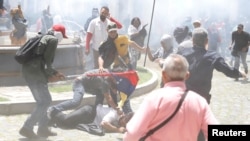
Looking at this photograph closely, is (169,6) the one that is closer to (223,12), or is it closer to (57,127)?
(223,12)

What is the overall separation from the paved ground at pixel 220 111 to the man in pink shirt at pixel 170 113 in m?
3.53

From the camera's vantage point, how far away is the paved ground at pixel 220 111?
6875 mm

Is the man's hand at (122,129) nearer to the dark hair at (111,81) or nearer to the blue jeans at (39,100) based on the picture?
the dark hair at (111,81)

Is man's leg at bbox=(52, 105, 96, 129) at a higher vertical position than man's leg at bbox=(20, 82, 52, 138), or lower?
lower

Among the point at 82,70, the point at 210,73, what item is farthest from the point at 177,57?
the point at 82,70

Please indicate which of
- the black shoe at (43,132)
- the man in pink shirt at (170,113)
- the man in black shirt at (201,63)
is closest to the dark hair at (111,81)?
the black shoe at (43,132)

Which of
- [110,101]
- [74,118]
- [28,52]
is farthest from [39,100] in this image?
[110,101]

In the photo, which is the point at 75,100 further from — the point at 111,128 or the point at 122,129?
the point at 122,129

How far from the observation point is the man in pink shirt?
10.8 feet

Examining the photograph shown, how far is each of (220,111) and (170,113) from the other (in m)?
6.07

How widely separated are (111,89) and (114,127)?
22.4 inches

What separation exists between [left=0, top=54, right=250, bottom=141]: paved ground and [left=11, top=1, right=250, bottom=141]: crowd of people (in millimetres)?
174

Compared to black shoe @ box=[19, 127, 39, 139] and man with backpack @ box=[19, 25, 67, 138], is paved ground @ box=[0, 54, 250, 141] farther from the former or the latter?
man with backpack @ box=[19, 25, 67, 138]

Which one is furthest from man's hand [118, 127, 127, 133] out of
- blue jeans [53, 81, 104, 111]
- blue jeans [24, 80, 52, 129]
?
blue jeans [24, 80, 52, 129]
